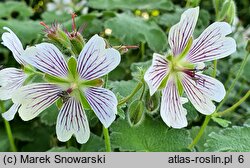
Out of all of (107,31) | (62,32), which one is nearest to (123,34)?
(107,31)

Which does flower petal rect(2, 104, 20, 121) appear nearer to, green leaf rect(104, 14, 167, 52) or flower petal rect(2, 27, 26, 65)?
flower petal rect(2, 27, 26, 65)

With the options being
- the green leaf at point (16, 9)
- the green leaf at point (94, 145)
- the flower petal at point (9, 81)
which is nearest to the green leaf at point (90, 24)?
the green leaf at point (16, 9)

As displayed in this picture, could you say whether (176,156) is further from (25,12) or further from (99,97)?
(25,12)

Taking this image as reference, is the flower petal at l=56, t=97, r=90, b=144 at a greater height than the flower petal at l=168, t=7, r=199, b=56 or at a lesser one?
lesser

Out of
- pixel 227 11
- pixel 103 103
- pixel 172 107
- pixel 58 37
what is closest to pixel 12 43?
pixel 58 37

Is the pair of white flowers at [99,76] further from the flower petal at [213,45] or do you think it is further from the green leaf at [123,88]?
the green leaf at [123,88]

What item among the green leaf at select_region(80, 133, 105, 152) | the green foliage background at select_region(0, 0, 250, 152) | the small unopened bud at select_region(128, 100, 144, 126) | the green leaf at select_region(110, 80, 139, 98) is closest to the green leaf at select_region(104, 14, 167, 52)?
the green foliage background at select_region(0, 0, 250, 152)

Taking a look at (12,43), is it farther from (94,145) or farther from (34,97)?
(94,145)
